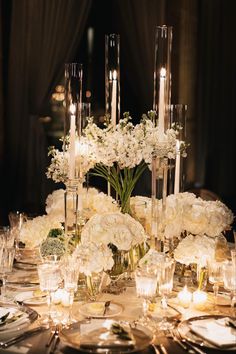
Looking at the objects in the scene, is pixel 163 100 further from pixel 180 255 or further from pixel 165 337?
pixel 165 337

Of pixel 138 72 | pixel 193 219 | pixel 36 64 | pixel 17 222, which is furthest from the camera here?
pixel 138 72

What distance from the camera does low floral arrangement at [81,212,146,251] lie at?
2322 millimetres

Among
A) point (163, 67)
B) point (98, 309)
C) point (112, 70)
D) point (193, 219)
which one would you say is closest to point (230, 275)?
point (193, 219)

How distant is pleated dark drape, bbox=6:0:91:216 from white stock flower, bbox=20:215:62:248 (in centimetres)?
280

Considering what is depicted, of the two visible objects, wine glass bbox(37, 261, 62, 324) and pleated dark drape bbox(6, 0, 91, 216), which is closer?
wine glass bbox(37, 261, 62, 324)

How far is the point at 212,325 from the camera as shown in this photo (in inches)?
82.7

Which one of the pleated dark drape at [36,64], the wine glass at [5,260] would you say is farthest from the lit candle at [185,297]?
the pleated dark drape at [36,64]

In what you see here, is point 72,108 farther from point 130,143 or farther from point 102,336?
point 102,336

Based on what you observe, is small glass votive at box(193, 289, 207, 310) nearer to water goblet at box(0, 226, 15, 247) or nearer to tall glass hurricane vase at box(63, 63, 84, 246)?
tall glass hurricane vase at box(63, 63, 84, 246)

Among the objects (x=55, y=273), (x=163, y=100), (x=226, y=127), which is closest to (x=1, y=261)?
(x=55, y=273)

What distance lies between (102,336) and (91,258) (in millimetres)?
341

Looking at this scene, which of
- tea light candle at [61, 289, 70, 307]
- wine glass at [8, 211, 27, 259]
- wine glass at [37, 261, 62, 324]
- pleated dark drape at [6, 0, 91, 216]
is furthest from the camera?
pleated dark drape at [6, 0, 91, 216]

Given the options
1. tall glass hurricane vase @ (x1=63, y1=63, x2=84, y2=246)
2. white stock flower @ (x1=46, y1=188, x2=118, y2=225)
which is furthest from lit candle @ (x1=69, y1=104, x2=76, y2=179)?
white stock flower @ (x1=46, y1=188, x2=118, y2=225)

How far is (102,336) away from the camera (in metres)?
1.98
